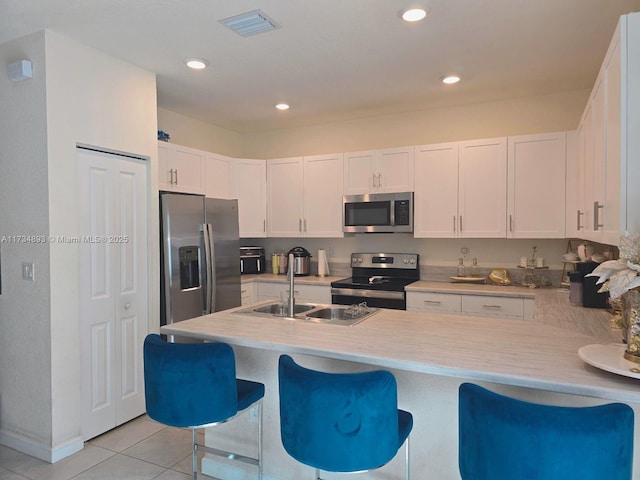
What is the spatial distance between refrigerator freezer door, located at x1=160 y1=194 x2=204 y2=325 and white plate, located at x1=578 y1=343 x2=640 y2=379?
2791mm

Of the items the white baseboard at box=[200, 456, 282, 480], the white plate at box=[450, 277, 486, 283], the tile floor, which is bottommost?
the tile floor

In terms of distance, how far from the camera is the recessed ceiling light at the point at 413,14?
235 centimetres

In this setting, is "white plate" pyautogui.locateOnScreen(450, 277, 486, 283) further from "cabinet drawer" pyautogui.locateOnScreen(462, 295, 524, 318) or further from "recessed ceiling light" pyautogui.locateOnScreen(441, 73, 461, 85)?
"recessed ceiling light" pyautogui.locateOnScreen(441, 73, 461, 85)

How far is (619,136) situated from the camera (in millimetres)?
1694

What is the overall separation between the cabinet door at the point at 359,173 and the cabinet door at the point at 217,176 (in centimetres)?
127

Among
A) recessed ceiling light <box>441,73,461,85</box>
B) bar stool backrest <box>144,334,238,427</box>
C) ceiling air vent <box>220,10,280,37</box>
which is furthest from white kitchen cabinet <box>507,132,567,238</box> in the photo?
bar stool backrest <box>144,334,238,427</box>

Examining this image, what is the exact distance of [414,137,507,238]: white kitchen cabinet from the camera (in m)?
3.76

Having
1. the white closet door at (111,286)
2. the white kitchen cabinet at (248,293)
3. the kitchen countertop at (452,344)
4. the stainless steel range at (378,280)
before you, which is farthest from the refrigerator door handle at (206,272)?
the stainless steel range at (378,280)

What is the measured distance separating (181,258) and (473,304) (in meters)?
2.47

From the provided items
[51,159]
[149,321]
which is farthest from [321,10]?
[149,321]

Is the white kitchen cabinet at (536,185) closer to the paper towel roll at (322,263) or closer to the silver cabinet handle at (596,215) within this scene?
the silver cabinet handle at (596,215)

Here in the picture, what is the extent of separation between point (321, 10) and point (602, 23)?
1670 millimetres

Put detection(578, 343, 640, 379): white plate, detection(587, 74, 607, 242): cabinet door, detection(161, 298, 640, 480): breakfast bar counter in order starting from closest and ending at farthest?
1. detection(578, 343, 640, 379): white plate
2. detection(161, 298, 640, 480): breakfast bar counter
3. detection(587, 74, 607, 242): cabinet door

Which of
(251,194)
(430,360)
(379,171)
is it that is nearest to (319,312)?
(430,360)
